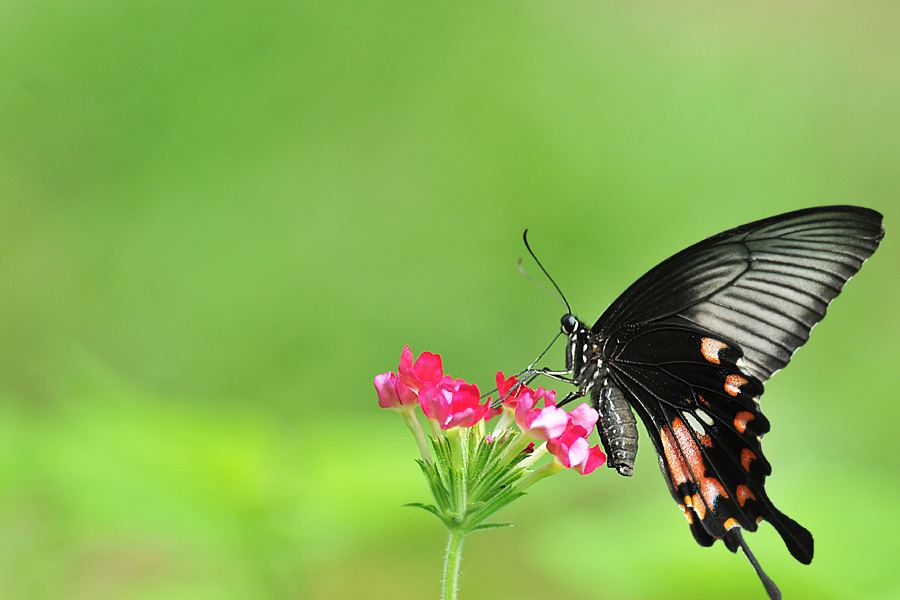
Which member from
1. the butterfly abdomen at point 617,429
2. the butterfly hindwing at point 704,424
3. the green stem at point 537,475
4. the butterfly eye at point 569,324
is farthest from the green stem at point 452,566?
the butterfly eye at point 569,324

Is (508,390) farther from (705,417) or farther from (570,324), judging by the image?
(705,417)

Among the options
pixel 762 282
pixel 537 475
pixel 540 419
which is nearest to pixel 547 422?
pixel 540 419

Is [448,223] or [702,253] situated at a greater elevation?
[448,223]

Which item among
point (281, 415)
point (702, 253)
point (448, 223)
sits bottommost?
point (702, 253)

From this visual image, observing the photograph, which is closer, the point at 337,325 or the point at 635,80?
the point at 337,325

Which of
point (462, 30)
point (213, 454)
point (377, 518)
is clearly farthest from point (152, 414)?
point (462, 30)

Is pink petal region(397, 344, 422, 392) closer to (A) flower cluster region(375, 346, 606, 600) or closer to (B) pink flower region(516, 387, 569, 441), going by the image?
(A) flower cluster region(375, 346, 606, 600)

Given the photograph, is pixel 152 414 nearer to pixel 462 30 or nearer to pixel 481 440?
pixel 481 440

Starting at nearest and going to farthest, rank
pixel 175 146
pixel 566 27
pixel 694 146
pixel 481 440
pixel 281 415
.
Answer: pixel 481 440 → pixel 281 415 → pixel 175 146 → pixel 694 146 → pixel 566 27
